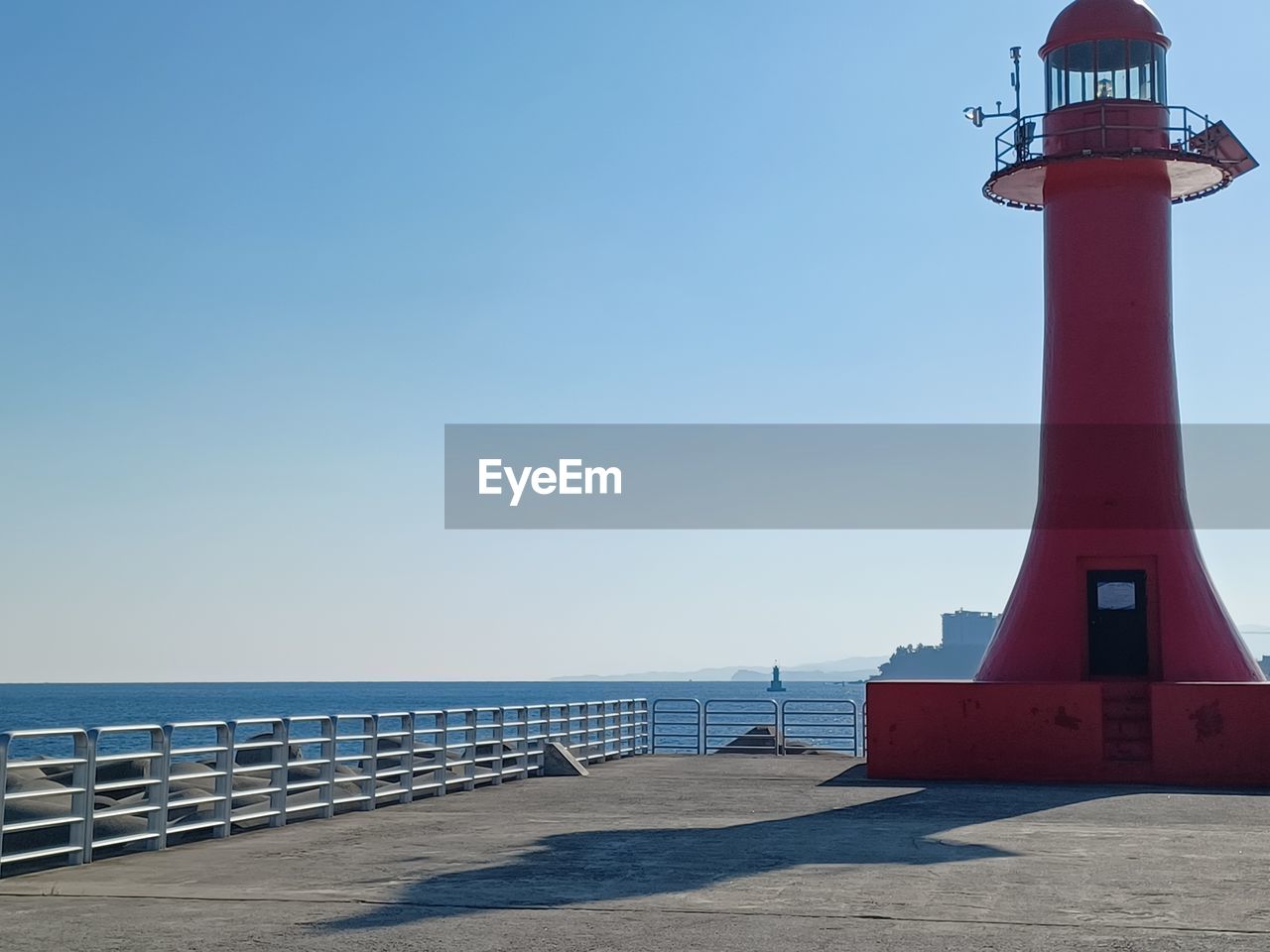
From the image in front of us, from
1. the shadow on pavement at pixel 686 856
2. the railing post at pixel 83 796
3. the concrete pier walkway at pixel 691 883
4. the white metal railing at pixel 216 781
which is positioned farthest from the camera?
the white metal railing at pixel 216 781

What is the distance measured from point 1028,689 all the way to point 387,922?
13.3 metres

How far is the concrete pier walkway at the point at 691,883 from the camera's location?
7.96 metres

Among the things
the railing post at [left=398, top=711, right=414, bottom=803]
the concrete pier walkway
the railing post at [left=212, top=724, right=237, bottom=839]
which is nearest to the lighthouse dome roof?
the concrete pier walkway

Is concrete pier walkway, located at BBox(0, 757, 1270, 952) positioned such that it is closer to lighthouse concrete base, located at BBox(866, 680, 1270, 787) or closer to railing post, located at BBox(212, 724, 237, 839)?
railing post, located at BBox(212, 724, 237, 839)

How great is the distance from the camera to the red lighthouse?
64.3ft

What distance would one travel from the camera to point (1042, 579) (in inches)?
829

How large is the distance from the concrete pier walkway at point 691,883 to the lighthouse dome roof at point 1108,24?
37.8ft

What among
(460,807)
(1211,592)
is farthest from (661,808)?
(1211,592)

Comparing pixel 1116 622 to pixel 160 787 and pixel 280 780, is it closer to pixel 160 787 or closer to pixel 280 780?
pixel 280 780

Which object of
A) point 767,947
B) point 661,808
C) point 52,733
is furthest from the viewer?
point 661,808

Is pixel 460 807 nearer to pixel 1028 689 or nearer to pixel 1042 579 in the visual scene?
pixel 1028 689

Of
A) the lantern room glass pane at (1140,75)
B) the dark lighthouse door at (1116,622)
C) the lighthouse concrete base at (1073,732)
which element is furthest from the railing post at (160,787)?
the lantern room glass pane at (1140,75)

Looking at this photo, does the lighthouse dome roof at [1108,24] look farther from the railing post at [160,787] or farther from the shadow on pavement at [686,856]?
the railing post at [160,787]

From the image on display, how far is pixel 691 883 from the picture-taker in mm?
9992
